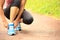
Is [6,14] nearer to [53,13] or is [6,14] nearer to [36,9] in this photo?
[53,13]

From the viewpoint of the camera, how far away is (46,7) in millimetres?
13297

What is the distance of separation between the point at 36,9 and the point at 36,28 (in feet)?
18.9

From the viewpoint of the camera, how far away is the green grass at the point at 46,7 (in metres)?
12.3

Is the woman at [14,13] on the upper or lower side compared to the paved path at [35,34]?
upper

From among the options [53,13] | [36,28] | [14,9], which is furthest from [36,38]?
[53,13]

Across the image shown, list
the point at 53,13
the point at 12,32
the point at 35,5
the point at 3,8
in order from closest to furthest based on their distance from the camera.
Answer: the point at 12,32, the point at 3,8, the point at 53,13, the point at 35,5

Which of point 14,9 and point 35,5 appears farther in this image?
point 35,5

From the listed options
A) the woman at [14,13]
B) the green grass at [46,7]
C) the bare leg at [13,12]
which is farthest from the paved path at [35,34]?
the green grass at [46,7]

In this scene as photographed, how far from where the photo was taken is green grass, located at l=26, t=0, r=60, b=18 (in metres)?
12.3

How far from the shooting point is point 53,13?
39.6ft

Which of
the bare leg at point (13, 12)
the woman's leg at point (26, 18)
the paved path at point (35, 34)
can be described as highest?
the bare leg at point (13, 12)

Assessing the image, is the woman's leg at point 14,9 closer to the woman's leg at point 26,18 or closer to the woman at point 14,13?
the woman at point 14,13

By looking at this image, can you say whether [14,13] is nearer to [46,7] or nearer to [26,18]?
[26,18]

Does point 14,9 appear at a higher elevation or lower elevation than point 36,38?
higher
